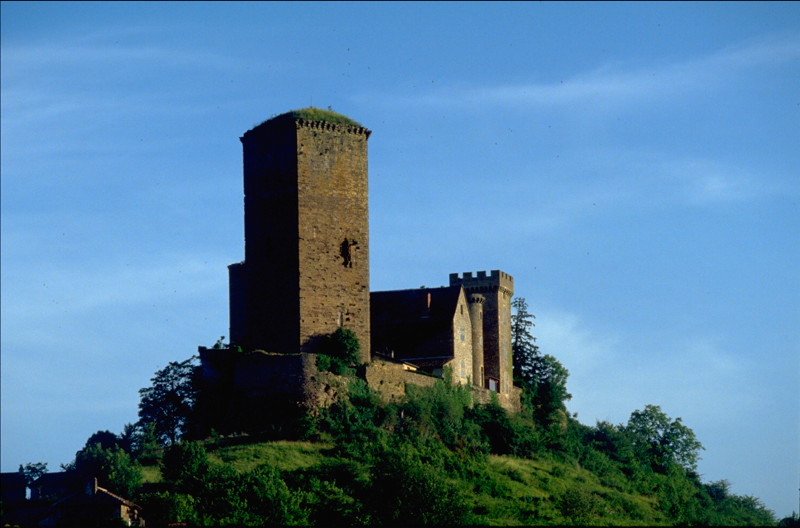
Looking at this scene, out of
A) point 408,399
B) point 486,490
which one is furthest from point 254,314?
point 486,490

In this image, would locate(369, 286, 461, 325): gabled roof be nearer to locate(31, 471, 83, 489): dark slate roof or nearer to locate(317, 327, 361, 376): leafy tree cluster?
locate(317, 327, 361, 376): leafy tree cluster

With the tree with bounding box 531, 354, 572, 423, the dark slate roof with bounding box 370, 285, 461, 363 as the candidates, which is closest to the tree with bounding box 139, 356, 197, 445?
the dark slate roof with bounding box 370, 285, 461, 363

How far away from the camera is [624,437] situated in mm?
83062

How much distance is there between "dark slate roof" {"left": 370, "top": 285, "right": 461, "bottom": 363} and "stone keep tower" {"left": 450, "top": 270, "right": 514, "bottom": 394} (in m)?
3.15

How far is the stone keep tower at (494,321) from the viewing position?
3063 inches

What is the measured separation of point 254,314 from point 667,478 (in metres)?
26.5

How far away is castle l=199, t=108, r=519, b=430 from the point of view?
2534 inches

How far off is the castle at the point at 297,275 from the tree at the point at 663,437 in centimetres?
2122

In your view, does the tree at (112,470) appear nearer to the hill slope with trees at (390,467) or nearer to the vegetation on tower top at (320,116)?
the hill slope with trees at (390,467)

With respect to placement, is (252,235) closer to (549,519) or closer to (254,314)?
(254,314)

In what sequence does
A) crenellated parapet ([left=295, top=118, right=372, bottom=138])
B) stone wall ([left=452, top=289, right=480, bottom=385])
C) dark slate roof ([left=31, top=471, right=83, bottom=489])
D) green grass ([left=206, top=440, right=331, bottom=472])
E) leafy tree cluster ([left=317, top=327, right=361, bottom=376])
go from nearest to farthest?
green grass ([left=206, top=440, right=331, bottom=472]) < dark slate roof ([left=31, top=471, right=83, bottom=489]) < leafy tree cluster ([left=317, top=327, right=361, bottom=376]) < crenellated parapet ([left=295, top=118, right=372, bottom=138]) < stone wall ([left=452, top=289, right=480, bottom=385])

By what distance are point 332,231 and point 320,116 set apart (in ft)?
17.1

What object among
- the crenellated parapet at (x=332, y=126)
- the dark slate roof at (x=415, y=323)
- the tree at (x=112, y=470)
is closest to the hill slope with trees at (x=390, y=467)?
the tree at (x=112, y=470)

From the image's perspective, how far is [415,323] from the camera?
74125 millimetres
